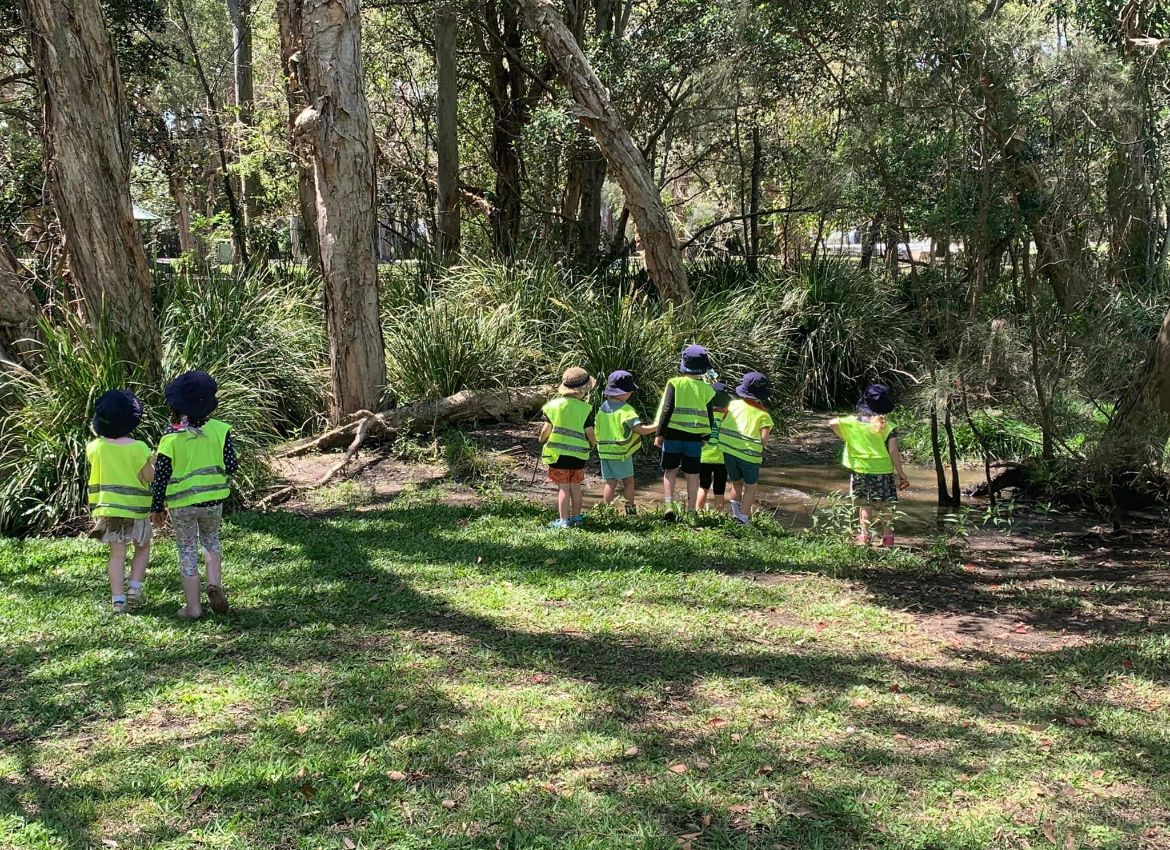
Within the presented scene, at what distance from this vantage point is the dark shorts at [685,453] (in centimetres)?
804

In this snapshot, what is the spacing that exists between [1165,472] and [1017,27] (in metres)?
3.84

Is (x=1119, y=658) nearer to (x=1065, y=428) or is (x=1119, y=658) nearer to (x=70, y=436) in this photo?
(x=1065, y=428)

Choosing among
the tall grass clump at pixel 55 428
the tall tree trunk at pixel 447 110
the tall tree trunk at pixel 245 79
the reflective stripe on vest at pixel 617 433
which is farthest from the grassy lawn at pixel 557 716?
the tall tree trunk at pixel 245 79

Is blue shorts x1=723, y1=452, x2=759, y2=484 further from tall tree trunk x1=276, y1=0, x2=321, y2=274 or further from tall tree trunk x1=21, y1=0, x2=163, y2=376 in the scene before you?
tall tree trunk x1=276, y1=0, x2=321, y2=274

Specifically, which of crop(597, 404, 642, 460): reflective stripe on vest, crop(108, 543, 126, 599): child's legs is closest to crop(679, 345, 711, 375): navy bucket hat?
crop(597, 404, 642, 460): reflective stripe on vest

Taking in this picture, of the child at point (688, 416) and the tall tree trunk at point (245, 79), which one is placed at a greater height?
the tall tree trunk at point (245, 79)

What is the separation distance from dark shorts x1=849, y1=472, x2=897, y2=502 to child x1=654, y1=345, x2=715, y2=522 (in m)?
1.26

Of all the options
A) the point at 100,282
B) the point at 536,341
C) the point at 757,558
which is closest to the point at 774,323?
the point at 536,341

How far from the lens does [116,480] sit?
574 centimetres

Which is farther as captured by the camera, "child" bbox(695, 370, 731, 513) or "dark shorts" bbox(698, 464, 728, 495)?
"dark shorts" bbox(698, 464, 728, 495)

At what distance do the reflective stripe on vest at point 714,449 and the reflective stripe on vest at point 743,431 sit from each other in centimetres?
4

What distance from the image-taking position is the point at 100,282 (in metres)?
8.38

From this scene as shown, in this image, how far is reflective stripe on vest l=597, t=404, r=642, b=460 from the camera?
7.88 meters

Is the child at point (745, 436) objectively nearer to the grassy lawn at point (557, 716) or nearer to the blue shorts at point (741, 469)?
the blue shorts at point (741, 469)
